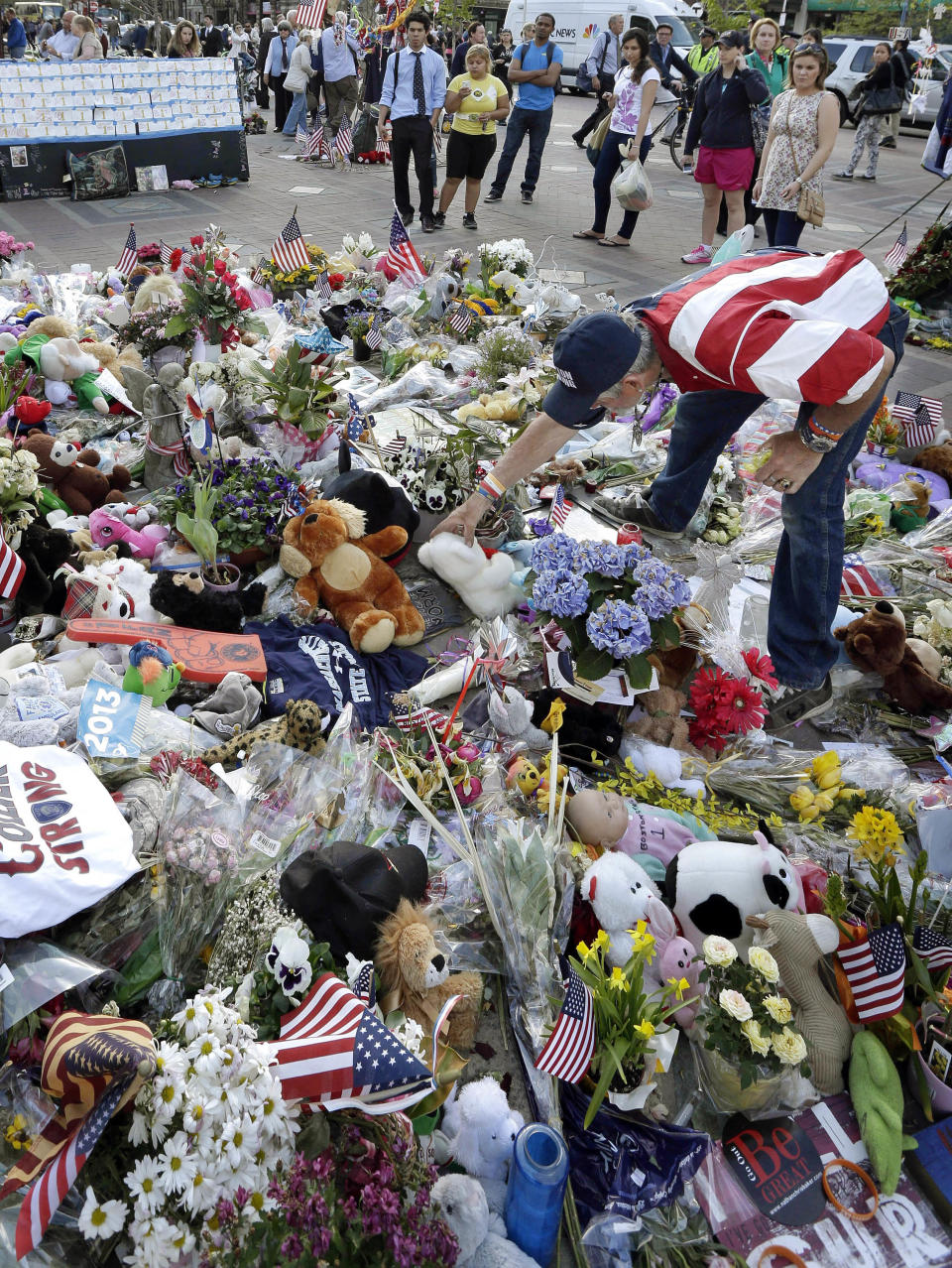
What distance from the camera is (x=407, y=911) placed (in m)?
2.12

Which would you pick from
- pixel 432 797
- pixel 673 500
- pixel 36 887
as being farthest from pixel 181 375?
pixel 36 887

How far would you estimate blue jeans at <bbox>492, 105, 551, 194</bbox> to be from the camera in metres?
9.44

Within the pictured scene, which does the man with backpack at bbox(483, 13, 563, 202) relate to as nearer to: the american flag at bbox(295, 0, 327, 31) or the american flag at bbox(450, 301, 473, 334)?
the american flag at bbox(295, 0, 327, 31)

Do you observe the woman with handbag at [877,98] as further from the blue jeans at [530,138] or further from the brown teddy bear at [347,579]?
the brown teddy bear at [347,579]

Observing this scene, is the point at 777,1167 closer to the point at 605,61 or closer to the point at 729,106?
the point at 729,106

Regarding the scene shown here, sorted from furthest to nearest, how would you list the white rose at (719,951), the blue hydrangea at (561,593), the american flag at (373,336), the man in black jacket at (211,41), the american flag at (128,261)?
1. the man in black jacket at (211,41)
2. the american flag at (128,261)
3. the american flag at (373,336)
4. the blue hydrangea at (561,593)
5. the white rose at (719,951)

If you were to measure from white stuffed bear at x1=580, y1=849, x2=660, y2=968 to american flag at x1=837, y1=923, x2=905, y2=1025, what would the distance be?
503mm

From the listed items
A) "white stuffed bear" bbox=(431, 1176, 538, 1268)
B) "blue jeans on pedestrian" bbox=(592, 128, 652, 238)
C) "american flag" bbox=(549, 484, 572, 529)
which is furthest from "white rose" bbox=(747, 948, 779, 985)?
"blue jeans on pedestrian" bbox=(592, 128, 652, 238)

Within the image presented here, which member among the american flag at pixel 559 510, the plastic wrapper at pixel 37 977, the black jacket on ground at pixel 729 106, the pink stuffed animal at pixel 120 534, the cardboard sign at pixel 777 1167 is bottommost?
the cardboard sign at pixel 777 1167

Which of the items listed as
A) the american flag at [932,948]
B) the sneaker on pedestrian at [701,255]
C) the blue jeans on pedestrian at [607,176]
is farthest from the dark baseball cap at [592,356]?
the blue jeans on pedestrian at [607,176]

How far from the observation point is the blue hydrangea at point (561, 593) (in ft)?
9.30

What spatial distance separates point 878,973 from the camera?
2.18 metres

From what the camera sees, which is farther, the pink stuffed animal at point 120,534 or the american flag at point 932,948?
the pink stuffed animal at point 120,534

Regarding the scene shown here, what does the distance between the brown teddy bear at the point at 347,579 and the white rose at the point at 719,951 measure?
163cm
